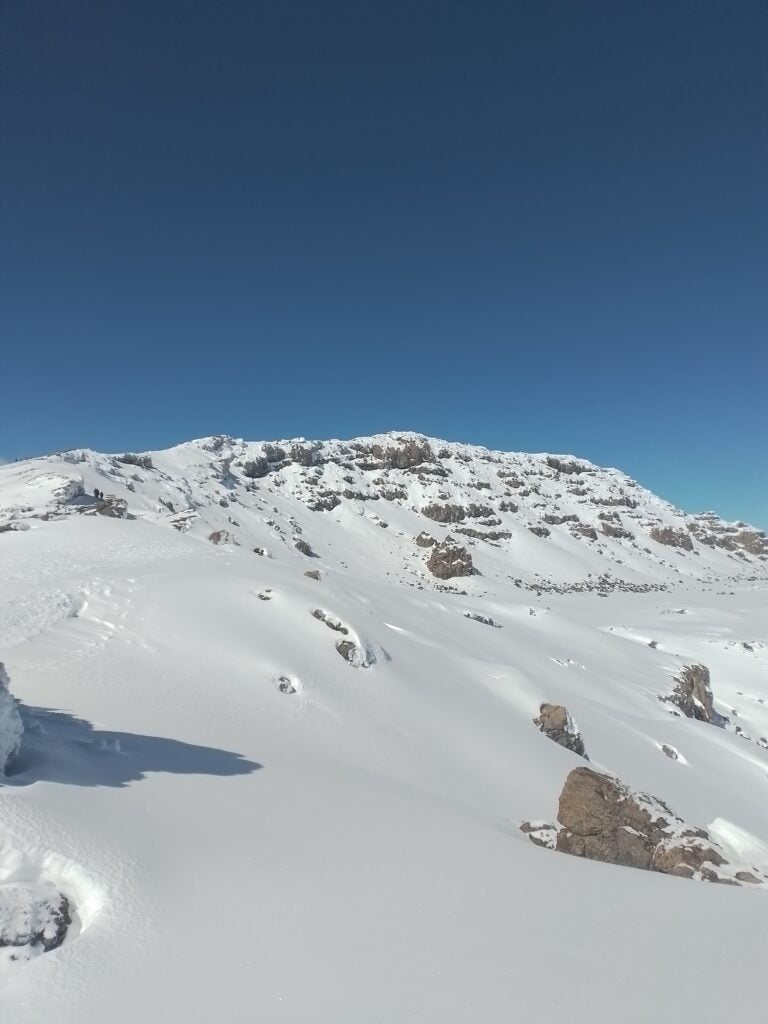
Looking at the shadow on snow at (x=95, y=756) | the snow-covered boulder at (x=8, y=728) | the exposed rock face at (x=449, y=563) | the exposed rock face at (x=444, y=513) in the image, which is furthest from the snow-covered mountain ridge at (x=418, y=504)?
the snow-covered boulder at (x=8, y=728)

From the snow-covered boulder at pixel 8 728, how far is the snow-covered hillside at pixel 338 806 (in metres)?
0.32

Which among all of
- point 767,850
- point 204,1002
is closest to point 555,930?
point 204,1002

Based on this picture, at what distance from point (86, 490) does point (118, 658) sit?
3747 centimetres

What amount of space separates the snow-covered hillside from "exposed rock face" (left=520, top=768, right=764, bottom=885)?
0.05 meters

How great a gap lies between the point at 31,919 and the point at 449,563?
70.5 metres

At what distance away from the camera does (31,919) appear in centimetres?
486

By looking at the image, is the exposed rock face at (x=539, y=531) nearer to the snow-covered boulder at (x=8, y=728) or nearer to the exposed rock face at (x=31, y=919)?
the snow-covered boulder at (x=8, y=728)

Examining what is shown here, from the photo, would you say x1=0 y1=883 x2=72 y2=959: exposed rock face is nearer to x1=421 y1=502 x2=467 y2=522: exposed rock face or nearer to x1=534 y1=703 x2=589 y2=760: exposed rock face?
x1=534 y1=703 x2=589 y2=760: exposed rock face

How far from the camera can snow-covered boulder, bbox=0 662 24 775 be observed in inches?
281

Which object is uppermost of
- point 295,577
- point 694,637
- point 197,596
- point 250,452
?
point 250,452

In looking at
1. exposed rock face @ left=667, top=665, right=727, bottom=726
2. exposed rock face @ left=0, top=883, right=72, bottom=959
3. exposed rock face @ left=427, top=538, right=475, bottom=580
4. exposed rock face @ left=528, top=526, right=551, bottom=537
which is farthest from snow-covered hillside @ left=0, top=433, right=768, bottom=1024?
exposed rock face @ left=528, top=526, right=551, bottom=537

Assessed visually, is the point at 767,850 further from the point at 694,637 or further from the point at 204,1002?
the point at 694,637

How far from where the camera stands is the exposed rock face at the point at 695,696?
1113 inches

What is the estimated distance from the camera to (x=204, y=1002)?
4.29 m
